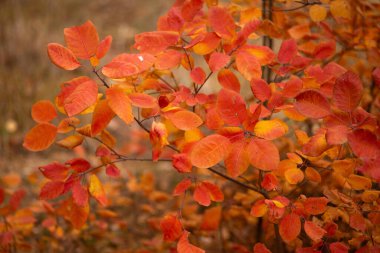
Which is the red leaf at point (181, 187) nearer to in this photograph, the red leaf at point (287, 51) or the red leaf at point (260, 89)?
the red leaf at point (260, 89)

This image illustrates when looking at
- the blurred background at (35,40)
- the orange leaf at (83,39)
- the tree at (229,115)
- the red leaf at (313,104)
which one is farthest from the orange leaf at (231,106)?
the blurred background at (35,40)

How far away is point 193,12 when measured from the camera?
1041 millimetres

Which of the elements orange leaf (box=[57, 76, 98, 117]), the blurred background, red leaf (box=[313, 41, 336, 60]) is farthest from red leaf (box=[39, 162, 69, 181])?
the blurred background

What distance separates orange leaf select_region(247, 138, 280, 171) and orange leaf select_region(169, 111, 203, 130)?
0.46 ft

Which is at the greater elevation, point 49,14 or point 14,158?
point 49,14

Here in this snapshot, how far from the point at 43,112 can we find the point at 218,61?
1.68ft

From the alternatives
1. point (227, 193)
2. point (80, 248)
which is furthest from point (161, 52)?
point (80, 248)

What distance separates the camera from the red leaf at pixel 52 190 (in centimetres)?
112

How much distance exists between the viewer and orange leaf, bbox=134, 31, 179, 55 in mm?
978

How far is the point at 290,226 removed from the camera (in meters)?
1.02

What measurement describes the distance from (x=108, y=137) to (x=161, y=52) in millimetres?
362

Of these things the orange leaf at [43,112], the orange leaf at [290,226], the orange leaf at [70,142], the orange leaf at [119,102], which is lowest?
the orange leaf at [290,226]

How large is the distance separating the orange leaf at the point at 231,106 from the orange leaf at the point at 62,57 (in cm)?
34

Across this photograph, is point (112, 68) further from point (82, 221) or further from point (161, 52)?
point (82, 221)
